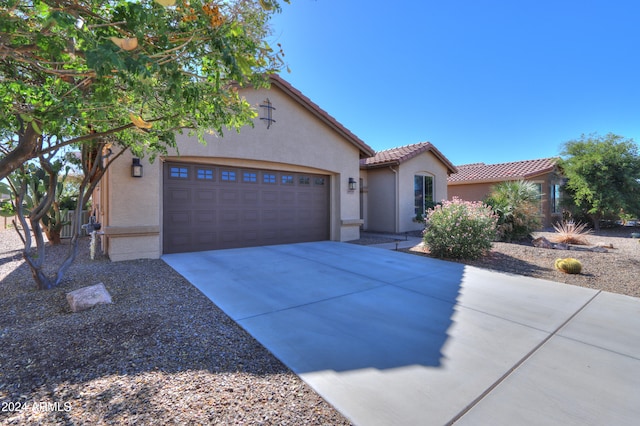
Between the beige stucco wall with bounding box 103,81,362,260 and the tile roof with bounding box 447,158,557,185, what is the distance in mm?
10466

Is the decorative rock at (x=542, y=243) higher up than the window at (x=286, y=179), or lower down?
lower down

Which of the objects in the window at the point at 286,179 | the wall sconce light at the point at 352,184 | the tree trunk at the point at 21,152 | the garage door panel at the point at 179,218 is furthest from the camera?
the wall sconce light at the point at 352,184

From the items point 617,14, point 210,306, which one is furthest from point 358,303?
point 617,14

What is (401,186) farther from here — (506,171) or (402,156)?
(506,171)

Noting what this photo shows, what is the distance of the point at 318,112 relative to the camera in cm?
1031

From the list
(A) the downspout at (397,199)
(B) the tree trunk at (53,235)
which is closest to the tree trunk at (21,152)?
(B) the tree trunk at (53,235)

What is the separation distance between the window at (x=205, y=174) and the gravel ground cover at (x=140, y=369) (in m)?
4.81

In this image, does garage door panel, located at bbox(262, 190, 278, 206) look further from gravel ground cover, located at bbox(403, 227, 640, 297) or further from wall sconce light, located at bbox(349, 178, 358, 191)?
gravel ground cover, located at bbox(403, 227, 640, 297)

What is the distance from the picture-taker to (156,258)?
296 inches

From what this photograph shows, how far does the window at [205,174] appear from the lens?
334 inches

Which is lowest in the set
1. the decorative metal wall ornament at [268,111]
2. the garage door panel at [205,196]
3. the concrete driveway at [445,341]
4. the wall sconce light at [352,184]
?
the concrete driveway at [445,341]

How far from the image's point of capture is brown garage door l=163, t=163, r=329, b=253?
26.7ft

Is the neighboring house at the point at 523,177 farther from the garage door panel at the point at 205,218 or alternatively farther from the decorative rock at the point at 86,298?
the decorative rock at the point at 86,298


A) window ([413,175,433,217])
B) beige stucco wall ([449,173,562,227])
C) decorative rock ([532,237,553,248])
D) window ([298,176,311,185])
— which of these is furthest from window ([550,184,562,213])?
window ([298,176,311,185])
